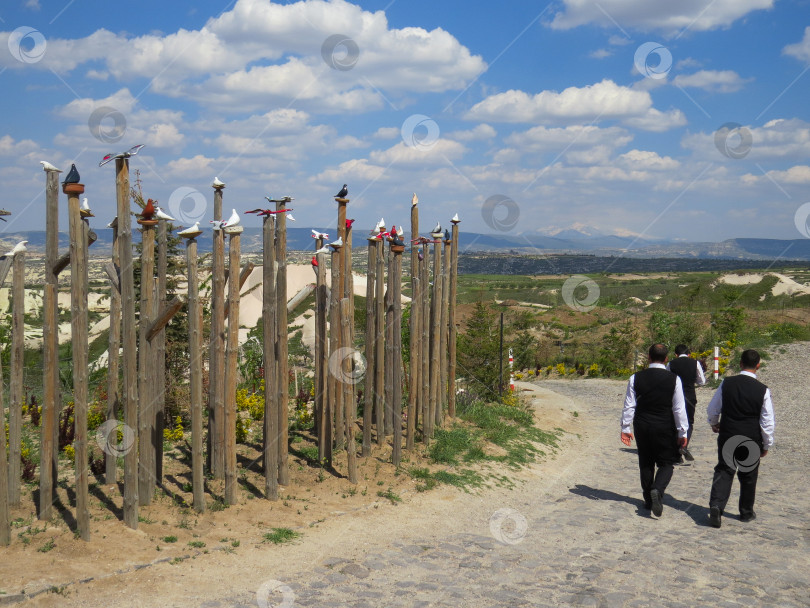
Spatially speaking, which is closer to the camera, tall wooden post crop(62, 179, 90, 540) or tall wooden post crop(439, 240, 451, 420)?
tall wooden post crop(62, 179, 90, 540)

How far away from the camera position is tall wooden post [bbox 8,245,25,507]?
587cm

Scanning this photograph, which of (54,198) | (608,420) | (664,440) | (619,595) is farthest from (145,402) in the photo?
(608,420)

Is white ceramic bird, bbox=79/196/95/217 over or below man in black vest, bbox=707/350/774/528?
over

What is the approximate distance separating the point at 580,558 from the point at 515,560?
608mm

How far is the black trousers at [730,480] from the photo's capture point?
7227 millimetres

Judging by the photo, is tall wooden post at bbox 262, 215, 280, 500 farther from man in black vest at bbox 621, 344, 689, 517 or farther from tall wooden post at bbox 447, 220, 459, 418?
tall wooden post at bbox 447, 220, 459, 418

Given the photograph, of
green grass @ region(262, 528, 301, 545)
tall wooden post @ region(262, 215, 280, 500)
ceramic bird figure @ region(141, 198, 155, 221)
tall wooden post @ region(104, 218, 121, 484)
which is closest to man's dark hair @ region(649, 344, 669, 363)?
tall wooden post @ region(262, 215, 280, 500)

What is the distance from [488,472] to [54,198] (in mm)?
5968

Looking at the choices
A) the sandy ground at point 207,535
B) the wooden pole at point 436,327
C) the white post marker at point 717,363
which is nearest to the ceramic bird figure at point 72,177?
the sandy ground at point 207,535

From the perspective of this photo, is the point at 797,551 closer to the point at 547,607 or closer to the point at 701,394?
the point at 547,607

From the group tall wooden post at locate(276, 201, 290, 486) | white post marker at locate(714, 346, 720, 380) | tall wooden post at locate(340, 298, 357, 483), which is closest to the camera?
tall wooden post at locate(276, 201, 290, 486)

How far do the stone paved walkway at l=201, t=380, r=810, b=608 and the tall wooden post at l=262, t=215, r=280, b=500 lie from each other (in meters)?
1.39

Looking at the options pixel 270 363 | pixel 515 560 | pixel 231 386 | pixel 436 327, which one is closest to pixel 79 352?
pixel 231 386

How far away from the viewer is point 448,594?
5.21 m
